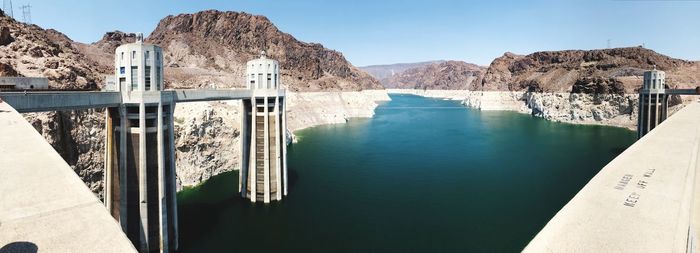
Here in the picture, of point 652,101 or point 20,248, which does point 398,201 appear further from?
point 652,101

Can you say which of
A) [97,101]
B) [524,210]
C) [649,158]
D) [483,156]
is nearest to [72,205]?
[97,101]

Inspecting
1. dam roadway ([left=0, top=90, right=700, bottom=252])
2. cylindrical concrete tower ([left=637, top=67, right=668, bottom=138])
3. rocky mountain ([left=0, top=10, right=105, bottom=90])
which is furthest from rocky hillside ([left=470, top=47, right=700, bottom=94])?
rocky mountain ([left=0, top=10, right=105, bottom=90])

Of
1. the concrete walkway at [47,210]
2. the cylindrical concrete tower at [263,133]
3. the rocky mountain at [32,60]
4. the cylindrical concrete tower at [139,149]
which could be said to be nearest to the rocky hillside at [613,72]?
the cylindrical concrete tower at [263,133]

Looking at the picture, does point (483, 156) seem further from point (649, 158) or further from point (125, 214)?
point (125, 214)

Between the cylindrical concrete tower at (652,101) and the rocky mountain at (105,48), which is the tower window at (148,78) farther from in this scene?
the cylindrical concrete tower at (652,101)

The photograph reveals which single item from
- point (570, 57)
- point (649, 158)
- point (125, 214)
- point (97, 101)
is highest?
point (570, 57)

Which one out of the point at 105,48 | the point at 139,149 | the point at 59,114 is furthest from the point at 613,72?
the point at 105,48
